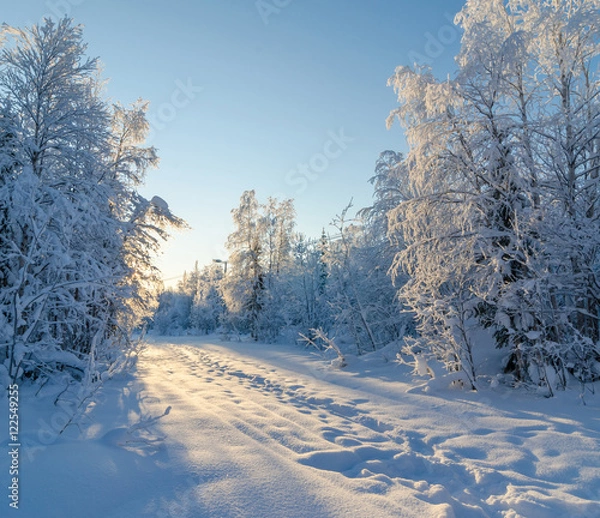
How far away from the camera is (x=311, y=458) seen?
3.21 m

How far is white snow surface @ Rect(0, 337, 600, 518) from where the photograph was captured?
235cm

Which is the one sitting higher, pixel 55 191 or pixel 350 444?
pixel 55 191

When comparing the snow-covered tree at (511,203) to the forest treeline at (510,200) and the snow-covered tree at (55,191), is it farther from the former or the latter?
the snow-covered tree at (55,191)

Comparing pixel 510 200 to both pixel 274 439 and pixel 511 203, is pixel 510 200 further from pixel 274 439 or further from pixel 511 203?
pixel 274 439

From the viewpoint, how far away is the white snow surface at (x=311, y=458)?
2.35 metres

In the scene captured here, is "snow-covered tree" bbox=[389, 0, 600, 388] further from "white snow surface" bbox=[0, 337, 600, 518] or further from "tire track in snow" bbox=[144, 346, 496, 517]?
"tire track in snow" bbox=[144, 346, 496, 517]

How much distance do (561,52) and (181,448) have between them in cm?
1069

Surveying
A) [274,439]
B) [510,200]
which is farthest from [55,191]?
[510,200]

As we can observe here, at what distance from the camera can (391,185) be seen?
47.0 ft

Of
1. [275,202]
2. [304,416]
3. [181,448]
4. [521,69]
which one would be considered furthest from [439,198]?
[275,202]

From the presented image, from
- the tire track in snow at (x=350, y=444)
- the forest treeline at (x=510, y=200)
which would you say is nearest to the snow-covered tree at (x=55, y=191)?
the tire track in snow at (x=350, y=444)

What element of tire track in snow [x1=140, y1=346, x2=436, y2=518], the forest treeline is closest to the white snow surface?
tire track in snow [x1=140, y1=346, x2=436, y2=518]

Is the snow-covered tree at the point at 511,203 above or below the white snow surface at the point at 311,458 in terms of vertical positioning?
above

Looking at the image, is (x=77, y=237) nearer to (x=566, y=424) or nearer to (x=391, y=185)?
(x=566, y=424)
